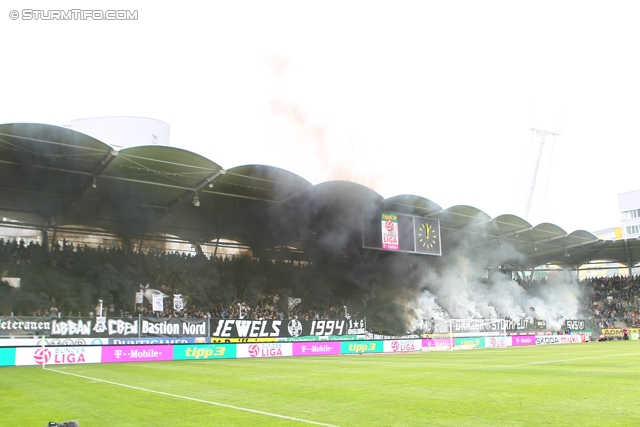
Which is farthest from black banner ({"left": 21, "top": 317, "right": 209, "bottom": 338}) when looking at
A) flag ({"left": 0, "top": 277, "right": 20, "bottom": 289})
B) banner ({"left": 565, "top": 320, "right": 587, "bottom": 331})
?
banner ({"left": 565, "top": 320, "right": 587, "bottom": 331})

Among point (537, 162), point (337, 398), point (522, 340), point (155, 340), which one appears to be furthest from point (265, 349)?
point (537, 162)

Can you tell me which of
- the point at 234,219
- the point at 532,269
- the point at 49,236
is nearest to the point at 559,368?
the point at 234,219

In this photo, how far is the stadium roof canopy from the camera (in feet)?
99.4

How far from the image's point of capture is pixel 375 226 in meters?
41.1

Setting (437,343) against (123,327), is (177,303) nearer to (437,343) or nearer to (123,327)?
(123,327)

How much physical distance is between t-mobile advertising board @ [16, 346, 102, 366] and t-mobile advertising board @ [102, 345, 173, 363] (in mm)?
821

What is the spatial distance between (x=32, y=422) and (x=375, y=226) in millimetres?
33143

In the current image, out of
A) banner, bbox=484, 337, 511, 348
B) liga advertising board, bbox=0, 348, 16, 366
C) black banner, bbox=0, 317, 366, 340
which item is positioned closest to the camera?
liga advertising board, bbox=0, 348, 16, 366

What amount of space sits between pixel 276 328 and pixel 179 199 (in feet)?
40.0

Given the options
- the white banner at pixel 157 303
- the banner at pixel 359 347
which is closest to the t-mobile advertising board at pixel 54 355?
the white banner at pixel 157 303

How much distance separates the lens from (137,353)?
90.1ft

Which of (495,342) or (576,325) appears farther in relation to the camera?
(576,325)

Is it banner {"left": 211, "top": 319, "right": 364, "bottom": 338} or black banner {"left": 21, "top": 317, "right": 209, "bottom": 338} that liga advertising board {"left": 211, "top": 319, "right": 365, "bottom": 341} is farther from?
black banner {"left": 21, "top": 317, "right": 209, "bottom": 338}

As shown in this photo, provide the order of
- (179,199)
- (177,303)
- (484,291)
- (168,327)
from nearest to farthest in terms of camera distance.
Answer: (168,327) < (177,303) < (179,199) < (484,291)
